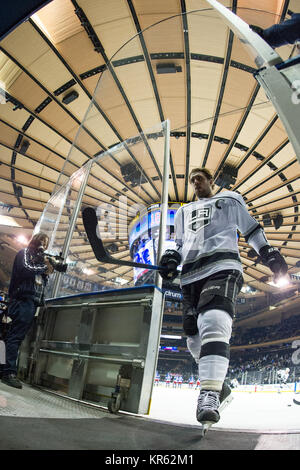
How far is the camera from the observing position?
2.61 metres

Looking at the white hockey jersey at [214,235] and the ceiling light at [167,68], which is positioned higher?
the ceiling light at [167,68]

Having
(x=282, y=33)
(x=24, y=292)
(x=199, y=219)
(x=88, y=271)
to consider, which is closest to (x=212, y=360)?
(x=199, y=219)

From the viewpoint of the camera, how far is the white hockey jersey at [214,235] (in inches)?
60.1

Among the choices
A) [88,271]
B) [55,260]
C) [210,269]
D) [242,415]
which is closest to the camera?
[210,269]

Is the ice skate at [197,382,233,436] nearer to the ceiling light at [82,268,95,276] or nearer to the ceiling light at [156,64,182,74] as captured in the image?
the ceiling light at [82,268,95,276]

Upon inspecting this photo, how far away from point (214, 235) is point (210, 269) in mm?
249

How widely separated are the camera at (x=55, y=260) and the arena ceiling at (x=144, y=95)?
0.37 m

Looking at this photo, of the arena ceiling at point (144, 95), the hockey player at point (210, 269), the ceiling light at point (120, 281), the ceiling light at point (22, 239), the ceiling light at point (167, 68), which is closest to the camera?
the hockey player at point (210, 269)

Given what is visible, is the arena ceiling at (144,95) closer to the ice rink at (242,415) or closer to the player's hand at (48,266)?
the player's hand at (48,266)

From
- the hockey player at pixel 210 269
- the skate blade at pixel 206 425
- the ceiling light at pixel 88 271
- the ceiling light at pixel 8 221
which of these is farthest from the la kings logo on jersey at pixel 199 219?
the ceiling light at pixel 8 221

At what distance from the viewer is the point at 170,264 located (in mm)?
1671

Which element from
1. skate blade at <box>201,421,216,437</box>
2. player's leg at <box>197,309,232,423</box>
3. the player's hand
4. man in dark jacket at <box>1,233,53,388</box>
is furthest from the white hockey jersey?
man in dark jacket at <box>1,233,53,388</box>

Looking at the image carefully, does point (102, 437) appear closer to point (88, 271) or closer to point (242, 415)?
point (88, 271)

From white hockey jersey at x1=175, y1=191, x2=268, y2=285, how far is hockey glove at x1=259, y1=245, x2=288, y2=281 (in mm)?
51
